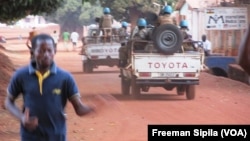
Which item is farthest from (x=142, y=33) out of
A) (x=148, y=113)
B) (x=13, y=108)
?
(x=13, y=108)

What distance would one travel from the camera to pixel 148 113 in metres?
11.9

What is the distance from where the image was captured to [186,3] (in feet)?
128

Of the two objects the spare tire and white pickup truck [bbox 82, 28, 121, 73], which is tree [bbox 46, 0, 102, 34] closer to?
white pickup truck [bbox 82, 28, 121, 73]

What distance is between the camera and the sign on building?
880 inches

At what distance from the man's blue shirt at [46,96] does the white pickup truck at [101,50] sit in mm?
18115

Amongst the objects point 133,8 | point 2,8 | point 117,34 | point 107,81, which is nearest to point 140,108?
point 2,8

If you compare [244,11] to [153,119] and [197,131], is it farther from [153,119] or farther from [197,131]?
[197,131]

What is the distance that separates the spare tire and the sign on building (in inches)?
358

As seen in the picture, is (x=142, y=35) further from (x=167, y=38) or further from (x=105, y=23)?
(x=105, y=23)

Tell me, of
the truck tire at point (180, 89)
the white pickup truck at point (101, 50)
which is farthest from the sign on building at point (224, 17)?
the truck tire at point (180, 89)

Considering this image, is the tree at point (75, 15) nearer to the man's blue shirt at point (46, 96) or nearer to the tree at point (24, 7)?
the tree at point (24, 7)

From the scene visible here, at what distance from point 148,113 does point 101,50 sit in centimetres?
1087

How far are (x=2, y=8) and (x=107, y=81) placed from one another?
592 cm

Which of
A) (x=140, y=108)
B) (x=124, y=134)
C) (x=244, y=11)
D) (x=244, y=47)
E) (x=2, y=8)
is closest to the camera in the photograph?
(x=244, y=47)
